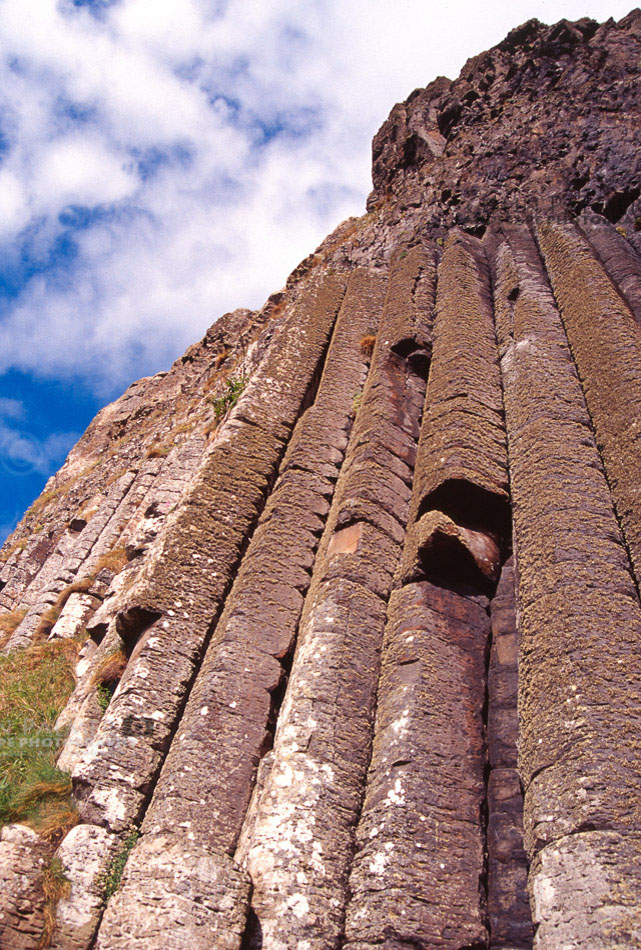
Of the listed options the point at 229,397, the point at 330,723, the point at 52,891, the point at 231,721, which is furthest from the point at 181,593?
the point at 229,397

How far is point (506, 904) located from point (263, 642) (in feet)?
8.43

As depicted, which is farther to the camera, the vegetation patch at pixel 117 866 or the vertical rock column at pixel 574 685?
the vegetation patch at pixel 117 866

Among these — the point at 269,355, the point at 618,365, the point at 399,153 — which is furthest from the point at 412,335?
the point at 399,153

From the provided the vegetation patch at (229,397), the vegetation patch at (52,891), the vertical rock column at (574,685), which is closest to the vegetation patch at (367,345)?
the vegetation patch at (229,397)

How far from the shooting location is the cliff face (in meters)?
3.84

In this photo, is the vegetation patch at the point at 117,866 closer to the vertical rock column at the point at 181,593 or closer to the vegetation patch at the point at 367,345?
the vertical rock column at the point at 181,593

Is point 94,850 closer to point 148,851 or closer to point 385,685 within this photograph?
point 148,851

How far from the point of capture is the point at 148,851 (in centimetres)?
410

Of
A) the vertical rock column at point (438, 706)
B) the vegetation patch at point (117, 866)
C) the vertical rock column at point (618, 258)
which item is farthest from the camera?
the vertical rock column at point (618, 258)

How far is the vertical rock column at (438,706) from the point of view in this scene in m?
3.78

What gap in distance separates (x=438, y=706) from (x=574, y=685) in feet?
2.95

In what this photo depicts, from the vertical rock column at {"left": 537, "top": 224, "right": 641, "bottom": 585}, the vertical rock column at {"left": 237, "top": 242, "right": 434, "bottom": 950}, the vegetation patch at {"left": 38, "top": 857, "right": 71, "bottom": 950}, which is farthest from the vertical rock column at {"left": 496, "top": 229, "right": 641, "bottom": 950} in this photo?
the vegetation patch at {"left": 38, "top": 857, "right": 71, "bottom": 950}

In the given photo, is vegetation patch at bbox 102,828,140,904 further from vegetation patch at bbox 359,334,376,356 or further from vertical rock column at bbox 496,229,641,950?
vegetation patch at bbox 359,334,376,356

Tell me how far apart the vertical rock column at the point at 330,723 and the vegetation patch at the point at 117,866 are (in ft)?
2.64
